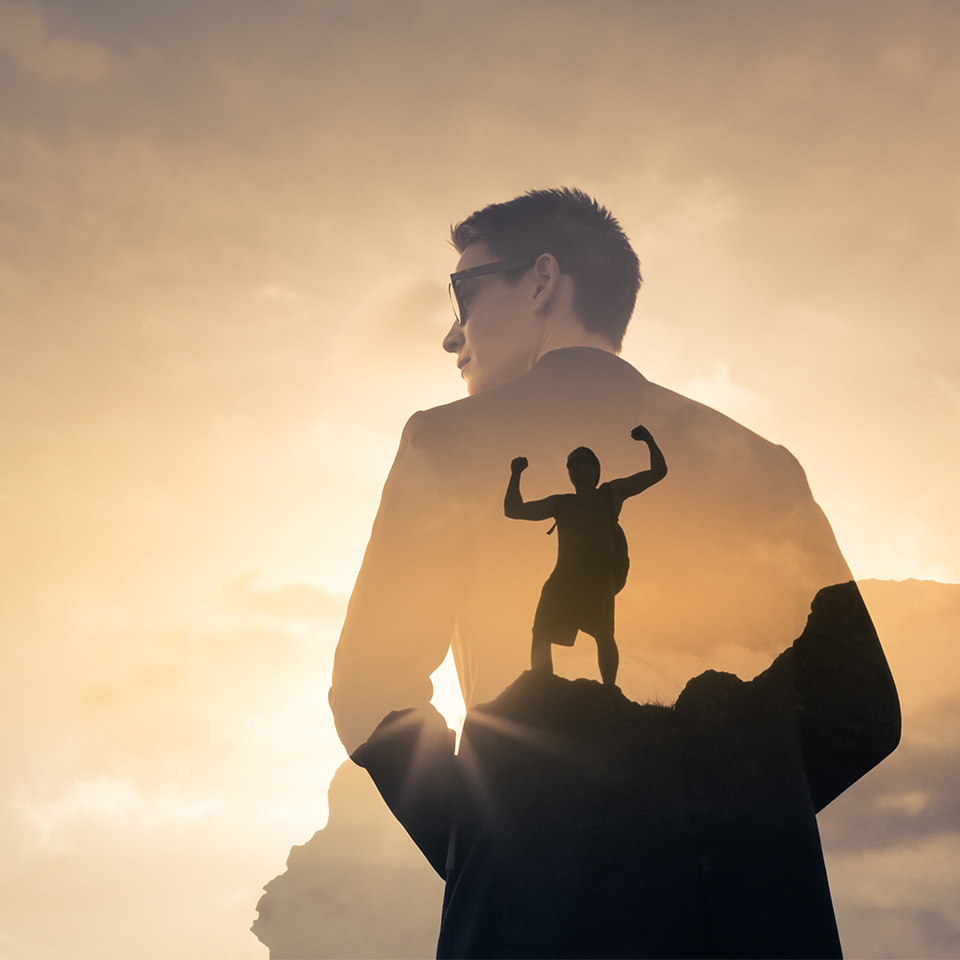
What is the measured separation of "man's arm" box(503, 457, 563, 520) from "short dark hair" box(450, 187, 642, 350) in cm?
113

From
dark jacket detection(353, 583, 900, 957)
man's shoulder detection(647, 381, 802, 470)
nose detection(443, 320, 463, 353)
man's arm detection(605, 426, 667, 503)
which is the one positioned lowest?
dark jacket detection(353, 583, 900, 957)

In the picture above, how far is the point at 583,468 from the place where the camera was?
280 cm

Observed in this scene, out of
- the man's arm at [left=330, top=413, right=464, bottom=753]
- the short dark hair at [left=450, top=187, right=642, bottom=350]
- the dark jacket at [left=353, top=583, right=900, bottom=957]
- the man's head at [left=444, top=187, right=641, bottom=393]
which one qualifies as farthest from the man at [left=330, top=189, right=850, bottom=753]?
the short dark hair at [left=450, top=187, right=642, bottom=350]

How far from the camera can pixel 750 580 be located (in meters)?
2.88

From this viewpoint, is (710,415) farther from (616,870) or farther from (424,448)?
(616,870)

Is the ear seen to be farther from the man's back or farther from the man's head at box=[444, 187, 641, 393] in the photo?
the man's back

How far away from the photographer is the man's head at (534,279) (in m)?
3.63

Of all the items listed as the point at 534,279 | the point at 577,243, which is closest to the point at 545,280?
the point at 534,279

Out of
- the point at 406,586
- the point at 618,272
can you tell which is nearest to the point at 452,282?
the point at 618,272

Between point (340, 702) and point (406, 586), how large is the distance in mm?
487

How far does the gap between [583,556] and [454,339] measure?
1657 mm

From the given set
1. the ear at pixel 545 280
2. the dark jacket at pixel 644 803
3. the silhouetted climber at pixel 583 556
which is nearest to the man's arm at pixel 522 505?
the silhouetted climber at pixel 583 556

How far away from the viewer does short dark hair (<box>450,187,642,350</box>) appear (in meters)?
3.70

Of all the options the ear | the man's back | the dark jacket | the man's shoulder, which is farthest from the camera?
the ear
